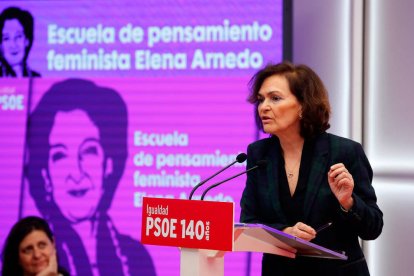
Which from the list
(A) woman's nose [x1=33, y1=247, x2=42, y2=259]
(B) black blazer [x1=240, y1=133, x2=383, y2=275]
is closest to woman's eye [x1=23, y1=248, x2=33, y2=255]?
(A) woman's nose [x1=33, y1=247, x2=42, y2=259]

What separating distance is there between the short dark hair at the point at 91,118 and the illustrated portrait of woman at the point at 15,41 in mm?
243

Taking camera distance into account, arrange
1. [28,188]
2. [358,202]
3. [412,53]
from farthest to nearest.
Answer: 1. [28,188]
2. [412,53]
3. [358,202]

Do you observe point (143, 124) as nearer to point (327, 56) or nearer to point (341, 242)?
point (327, 56)

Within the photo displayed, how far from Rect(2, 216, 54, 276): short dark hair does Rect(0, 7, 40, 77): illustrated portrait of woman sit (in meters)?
1.31

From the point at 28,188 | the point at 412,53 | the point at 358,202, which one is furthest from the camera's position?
the point at 28,188

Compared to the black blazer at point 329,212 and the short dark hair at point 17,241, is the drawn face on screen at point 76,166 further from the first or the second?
the black blazer at point 329,212

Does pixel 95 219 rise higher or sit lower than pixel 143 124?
lower

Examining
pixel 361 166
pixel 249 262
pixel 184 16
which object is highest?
pixel 184 16

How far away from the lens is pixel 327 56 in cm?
439

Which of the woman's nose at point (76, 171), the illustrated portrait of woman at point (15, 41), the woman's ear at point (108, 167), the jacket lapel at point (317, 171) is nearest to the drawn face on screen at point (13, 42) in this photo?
the illustrated portrait of woman at point (15, 41)

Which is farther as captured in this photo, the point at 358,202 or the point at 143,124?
the point at 143,124

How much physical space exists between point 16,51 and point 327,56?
1.99 metres

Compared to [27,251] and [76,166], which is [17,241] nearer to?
[27,251]

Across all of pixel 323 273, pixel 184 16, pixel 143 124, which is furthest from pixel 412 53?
pixel 323 273
